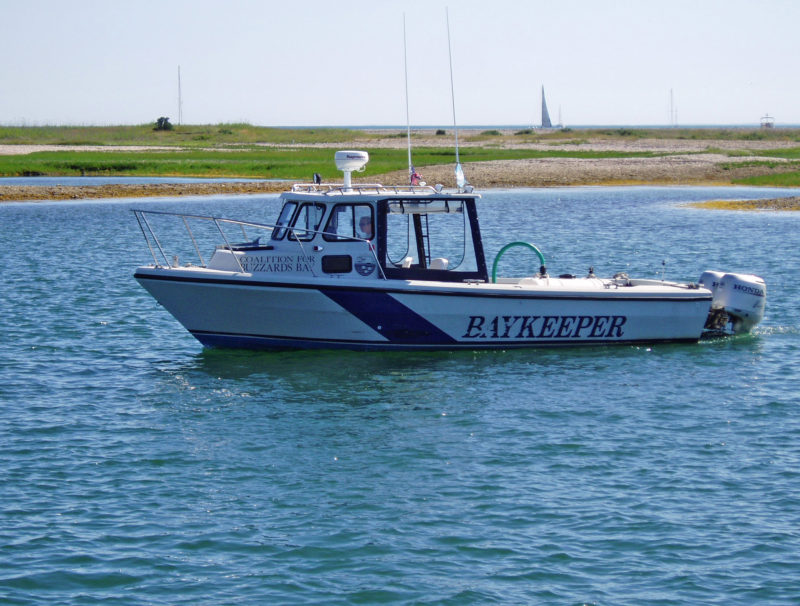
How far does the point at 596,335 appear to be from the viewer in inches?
663

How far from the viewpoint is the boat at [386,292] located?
15828 millimetres

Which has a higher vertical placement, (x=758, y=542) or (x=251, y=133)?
(x=251, y=133)

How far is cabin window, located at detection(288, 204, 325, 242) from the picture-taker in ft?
53.8

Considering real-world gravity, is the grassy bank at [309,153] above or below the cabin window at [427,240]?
above

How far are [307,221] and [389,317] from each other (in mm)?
2092

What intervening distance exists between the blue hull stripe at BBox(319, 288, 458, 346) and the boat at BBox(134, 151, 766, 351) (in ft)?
0.06

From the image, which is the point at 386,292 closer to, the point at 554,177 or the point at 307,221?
the point at 307,221

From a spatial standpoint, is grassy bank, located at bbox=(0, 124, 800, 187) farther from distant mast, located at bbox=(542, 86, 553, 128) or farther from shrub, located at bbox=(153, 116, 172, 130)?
distant mast, located at bbox=(542, 86, 553, 128)

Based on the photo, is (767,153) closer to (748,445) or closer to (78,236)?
(78,236)

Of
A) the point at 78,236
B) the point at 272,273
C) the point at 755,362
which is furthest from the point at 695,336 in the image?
the point at 78,236

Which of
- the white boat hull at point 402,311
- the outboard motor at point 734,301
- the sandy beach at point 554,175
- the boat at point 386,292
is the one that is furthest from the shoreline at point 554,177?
the boat at point 386,292

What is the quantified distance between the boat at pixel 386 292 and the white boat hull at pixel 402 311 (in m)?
0.02

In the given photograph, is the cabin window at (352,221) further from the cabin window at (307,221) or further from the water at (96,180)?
the water at (96,180)

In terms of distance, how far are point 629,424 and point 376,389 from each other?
369cm
